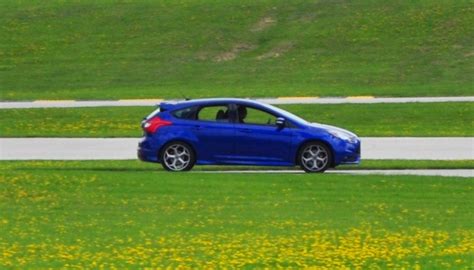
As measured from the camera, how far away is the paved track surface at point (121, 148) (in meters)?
22.4

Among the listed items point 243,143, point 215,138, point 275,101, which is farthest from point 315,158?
point 275,101

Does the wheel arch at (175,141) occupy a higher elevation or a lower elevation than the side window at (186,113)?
lower

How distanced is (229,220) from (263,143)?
637cm

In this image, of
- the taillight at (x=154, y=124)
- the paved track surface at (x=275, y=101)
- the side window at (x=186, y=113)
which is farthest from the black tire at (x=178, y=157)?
the paved track surface at (x=275, y=101)

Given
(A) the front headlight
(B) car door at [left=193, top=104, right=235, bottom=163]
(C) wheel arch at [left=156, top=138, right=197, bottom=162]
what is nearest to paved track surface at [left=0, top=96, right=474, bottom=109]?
(A) the front headlight

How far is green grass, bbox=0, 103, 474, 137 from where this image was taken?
2703cm

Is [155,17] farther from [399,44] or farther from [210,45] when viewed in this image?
[399,44]

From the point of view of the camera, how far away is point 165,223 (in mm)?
13758

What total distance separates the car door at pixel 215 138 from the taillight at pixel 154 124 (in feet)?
1.65

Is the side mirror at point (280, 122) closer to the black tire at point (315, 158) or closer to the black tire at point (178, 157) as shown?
the black tire at point (315, 158)

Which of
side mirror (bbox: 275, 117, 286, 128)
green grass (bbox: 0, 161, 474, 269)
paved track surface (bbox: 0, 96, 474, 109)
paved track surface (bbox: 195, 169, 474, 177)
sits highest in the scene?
paved track surface (bbox: 0, 96, 474, 109)

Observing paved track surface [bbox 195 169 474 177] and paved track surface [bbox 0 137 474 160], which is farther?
paved track surface [bbox 0 137 474 160]

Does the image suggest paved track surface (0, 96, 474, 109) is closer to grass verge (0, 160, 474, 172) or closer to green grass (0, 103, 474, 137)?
green grass (0, 103, 474, 137)

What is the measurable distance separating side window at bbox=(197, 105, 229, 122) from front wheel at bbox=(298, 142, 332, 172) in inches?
55.3
